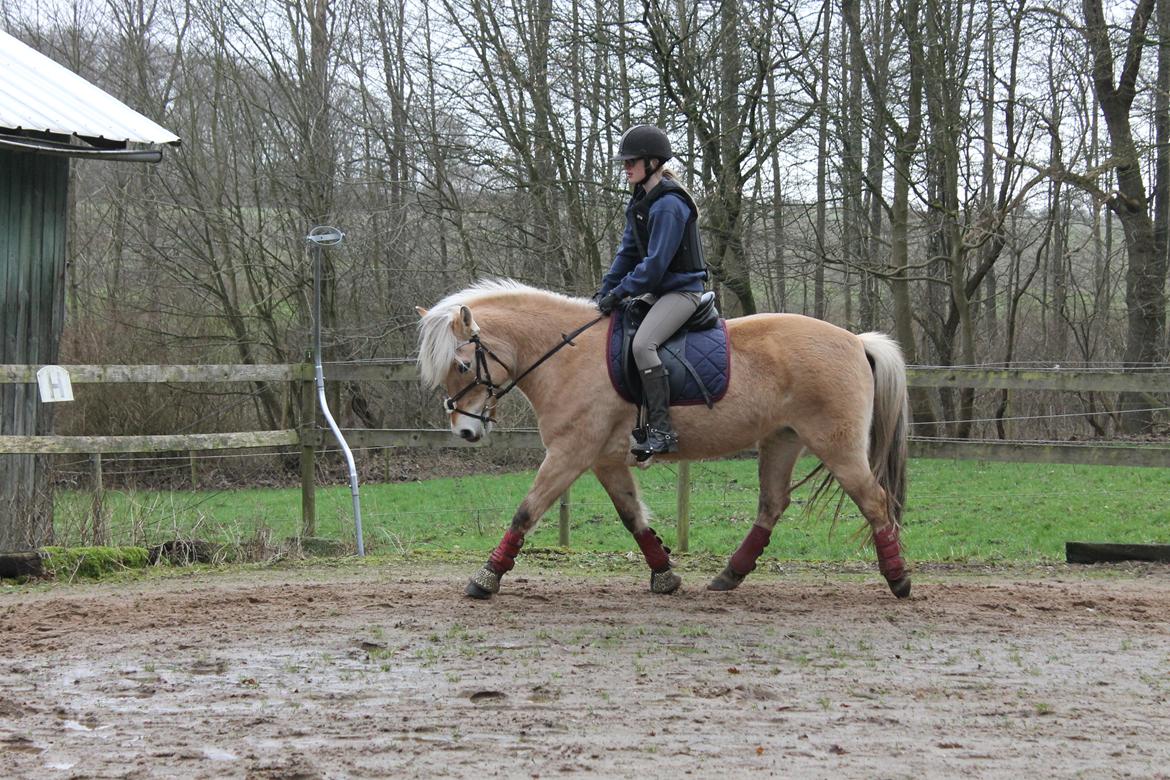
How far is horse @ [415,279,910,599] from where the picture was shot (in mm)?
6148

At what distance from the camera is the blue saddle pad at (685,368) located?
611 cm

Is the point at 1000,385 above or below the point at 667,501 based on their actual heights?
above

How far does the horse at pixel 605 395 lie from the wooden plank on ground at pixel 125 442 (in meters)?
2.79

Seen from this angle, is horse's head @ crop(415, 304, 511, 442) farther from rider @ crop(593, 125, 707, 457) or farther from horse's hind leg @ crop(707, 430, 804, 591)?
horse's hind leg @ crop(707, 430, 804, 591)

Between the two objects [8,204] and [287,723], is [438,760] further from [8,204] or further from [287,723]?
[8,204]

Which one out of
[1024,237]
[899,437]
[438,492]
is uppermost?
[1024,237]

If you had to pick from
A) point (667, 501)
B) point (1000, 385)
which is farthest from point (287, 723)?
point (667, 501)

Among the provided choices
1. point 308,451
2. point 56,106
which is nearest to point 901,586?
point 308,451

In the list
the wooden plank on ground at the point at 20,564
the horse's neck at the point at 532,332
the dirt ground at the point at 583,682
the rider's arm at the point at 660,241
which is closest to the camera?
the dirt ground at the point at 583,682

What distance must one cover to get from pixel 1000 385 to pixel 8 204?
8642 millimetres

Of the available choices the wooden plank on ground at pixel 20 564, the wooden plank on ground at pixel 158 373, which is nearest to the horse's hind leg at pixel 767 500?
the wooden plank on ground at pixel 158 373

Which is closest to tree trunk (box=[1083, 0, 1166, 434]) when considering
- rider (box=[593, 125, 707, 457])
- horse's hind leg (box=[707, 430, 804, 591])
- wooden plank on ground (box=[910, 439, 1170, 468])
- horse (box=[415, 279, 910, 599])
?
wooden plank on ground (box=[910, 439, 1170, 468])

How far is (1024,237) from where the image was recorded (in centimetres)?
2195

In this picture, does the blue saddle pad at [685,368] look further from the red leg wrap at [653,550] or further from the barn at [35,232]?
the barn at [35,232]
